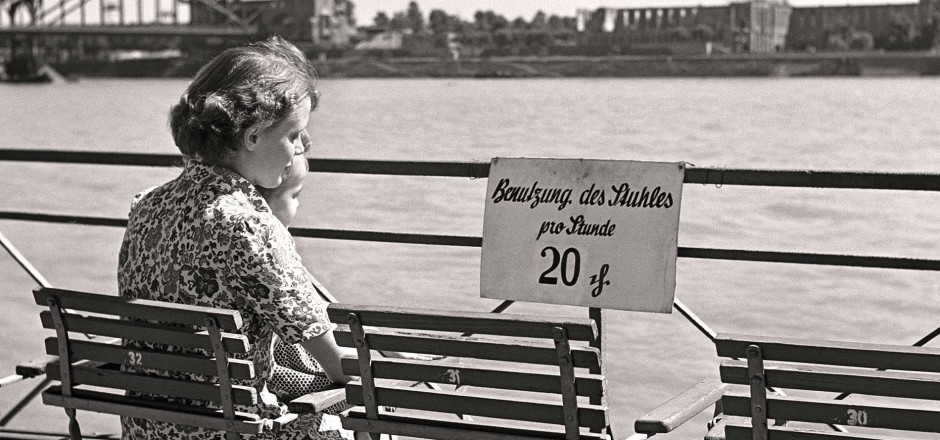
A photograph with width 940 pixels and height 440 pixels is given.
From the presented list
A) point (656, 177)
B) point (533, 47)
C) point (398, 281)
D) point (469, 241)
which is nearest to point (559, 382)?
point (656, 177)

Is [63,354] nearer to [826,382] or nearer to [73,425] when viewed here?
[73,425]

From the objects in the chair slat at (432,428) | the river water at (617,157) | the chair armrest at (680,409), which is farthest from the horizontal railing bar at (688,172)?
the chair slat at (432,428)

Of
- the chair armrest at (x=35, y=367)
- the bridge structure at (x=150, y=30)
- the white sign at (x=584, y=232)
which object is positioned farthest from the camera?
the bridge structure at (x=150, y=30)

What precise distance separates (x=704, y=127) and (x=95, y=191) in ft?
65.9

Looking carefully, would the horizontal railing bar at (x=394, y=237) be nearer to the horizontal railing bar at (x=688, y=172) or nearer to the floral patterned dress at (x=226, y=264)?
the horizontal railing bar at (x=688, y=172)

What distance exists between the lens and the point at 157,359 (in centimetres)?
217

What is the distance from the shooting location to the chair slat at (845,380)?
178cm

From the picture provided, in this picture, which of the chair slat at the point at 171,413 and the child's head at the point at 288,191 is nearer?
the chair slat at the point at 171,413

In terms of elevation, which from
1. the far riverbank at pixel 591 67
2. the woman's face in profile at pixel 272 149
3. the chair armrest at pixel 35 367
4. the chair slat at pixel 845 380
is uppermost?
the woman's face in profile at pixel 272 149

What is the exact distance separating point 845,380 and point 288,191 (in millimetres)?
1009

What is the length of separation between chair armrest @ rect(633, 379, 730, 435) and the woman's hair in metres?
0.74

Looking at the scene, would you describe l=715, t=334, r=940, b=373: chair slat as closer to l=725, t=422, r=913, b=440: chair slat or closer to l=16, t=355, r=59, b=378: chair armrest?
l=725, t=422, r=913, b=440: chair slat

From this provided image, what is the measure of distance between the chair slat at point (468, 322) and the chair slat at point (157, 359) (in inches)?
6.5

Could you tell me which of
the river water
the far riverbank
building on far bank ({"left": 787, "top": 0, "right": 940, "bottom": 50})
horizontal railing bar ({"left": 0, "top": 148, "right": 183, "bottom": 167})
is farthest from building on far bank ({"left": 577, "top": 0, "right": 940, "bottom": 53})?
horizontal railing bar ({"left": 0, "top": 148, "right": 183, "bottom": 167})
